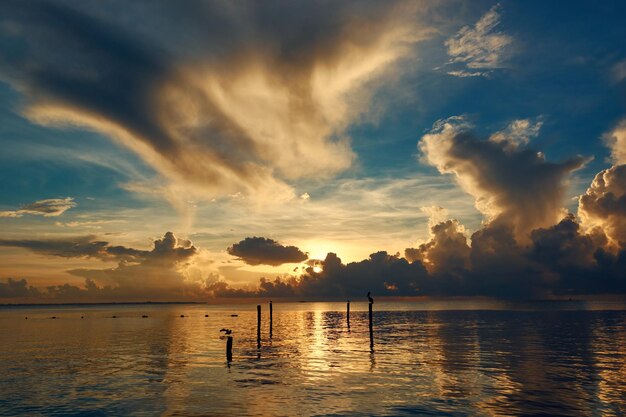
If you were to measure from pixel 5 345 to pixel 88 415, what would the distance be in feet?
181

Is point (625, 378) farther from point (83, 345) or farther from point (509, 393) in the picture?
point (83, 345)

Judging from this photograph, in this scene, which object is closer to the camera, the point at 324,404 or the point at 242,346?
the point at 324,404

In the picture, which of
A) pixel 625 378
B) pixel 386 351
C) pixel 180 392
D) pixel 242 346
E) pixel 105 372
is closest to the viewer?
pixel 180 392

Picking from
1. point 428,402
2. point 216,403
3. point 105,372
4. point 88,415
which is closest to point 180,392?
point 216,403

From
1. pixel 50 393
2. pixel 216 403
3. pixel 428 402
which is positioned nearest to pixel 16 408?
pixel 50 393

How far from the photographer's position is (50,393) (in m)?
35.9

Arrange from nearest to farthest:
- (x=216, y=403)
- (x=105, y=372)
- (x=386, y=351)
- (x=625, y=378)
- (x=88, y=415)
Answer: (x=88, y=415), (x=216, y=403), (x=625, y=378), (x=105, y=372), (x=386, y=351)

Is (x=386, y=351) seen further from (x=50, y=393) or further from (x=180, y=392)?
(x=50, y=393)

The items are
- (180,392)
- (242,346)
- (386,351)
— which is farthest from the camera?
(242,346)

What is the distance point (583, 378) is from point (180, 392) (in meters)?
31.7

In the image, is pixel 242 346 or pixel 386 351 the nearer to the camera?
pixel 386 351

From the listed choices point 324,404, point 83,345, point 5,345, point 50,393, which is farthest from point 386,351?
point 5,345

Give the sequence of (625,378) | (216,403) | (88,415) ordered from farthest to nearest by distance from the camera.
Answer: (625,378)
(216,403)
(88,415)

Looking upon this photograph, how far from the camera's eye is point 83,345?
237 feet
